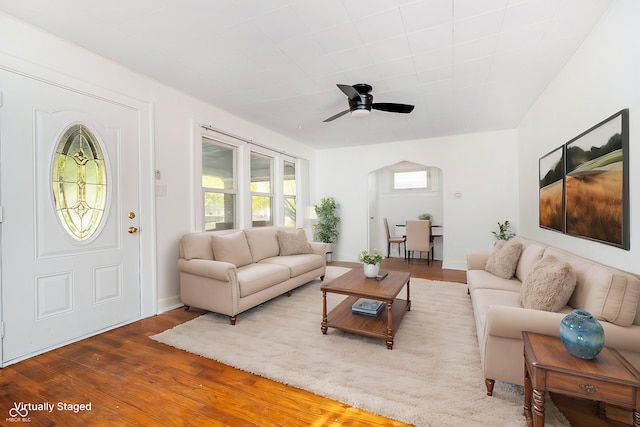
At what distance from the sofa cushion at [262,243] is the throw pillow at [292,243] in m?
0.09

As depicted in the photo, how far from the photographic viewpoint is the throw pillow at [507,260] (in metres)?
3.11

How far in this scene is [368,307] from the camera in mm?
2936

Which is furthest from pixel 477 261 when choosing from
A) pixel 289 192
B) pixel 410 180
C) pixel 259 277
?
pixel 410 180

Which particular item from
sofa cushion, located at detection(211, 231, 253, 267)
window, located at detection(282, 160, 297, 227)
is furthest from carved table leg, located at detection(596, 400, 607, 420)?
window, located at detection(282, 160, 297, 227)

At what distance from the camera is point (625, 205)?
73.2 inches

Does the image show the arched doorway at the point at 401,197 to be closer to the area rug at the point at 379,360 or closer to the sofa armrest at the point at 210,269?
the area rug at the point at 379,360

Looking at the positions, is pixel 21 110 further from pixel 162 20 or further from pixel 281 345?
pixel 281 345

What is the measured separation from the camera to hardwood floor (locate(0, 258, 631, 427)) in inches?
65.9

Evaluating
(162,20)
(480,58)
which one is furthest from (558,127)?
(162,20)

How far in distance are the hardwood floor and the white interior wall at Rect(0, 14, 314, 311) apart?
1021mm

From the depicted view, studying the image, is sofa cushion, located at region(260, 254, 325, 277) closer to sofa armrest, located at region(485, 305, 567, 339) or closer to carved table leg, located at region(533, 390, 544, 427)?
sofa armrest, located at region(485, 305, 567, 339)

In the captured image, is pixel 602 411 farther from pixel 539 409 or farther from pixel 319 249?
pixel 319 249

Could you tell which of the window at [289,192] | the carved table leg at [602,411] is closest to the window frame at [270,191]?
the window at [289,192]

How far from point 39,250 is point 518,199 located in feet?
21.8
